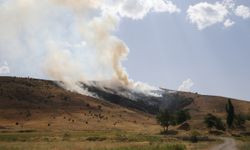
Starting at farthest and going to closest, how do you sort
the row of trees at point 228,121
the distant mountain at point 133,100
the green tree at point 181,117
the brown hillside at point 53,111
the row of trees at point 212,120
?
the distant mountain at point 133,100
the green tree at point 181,117
the row of trees at point 228,121
the row of trees at point 212,120
the brown hillside at point 53,111

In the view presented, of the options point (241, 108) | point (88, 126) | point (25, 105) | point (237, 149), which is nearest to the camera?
point (237, 149)

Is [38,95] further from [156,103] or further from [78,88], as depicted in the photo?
[156,103]

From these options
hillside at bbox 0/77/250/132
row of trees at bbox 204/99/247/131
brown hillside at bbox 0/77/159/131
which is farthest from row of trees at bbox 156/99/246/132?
brown hillside at bbox 0/77/159/131

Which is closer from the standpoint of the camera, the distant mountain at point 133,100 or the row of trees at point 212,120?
the row of trees at point 212,120

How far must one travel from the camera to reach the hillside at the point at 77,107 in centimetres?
11849

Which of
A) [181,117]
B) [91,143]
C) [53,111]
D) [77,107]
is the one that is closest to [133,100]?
[77,107]

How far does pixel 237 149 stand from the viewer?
5281 centimetres

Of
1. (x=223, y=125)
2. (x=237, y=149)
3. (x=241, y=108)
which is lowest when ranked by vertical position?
(x=237, y=149)

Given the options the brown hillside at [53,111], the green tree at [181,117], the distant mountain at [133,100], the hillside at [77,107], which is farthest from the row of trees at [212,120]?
the distant mountain at [133,100]

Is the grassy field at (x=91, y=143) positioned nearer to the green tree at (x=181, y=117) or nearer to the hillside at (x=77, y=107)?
the hillside at (x=77, y=107)

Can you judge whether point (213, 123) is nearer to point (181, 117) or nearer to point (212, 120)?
point (212, 120)

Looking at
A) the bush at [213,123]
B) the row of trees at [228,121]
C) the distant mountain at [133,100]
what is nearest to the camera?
the bush at [213,123]

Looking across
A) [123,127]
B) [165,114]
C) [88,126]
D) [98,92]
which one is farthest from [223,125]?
[98,92]

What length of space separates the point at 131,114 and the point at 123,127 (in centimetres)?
3437
